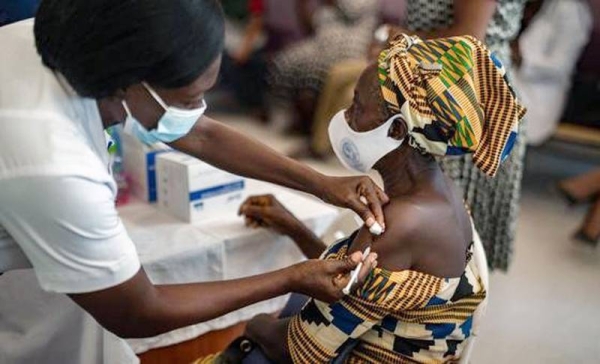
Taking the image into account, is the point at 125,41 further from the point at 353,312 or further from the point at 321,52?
the point at 321,52

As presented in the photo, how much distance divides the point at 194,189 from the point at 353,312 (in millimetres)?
562

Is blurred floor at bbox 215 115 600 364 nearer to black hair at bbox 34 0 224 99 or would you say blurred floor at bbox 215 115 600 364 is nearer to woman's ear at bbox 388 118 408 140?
woman's ear at bbox 388 118 408 140

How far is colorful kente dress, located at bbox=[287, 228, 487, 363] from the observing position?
3.76 ft

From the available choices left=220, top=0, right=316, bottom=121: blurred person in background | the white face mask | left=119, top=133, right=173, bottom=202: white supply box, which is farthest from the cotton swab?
left=220, top=0, right=316, bottom=121: blurred person in background

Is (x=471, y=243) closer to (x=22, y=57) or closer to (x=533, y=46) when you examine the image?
(x=22, y=57)

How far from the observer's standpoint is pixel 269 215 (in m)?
1.55

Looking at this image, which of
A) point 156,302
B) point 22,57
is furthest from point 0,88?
point 156,302

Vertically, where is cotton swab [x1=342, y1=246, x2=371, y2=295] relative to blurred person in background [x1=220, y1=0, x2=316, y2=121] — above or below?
above

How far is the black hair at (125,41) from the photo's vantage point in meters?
0.88

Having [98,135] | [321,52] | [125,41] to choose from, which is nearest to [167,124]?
Answer: [98,135]

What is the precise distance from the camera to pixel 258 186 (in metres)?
1.79

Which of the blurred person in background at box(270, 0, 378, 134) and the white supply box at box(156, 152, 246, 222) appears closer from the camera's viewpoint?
the white supply box at box(156, 152, 246, 222)

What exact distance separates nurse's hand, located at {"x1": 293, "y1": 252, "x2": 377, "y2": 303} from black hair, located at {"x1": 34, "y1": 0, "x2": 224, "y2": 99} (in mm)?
368

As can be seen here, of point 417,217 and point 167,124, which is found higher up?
point 167,124
